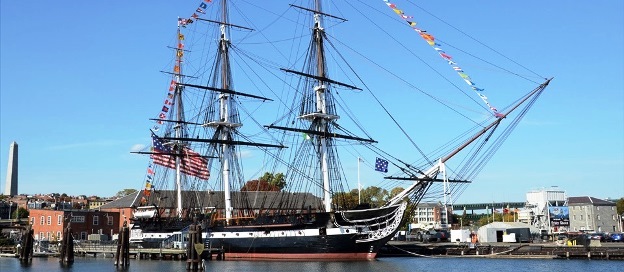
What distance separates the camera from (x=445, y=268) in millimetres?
40656

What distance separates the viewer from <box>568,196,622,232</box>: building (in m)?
95.0

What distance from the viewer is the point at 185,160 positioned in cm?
6781

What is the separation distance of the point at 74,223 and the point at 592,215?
74075 millimetres

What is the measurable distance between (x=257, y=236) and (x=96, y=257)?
62.9 ft

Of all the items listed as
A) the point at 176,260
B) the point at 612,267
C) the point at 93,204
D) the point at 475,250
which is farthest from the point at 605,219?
the point at 93,204

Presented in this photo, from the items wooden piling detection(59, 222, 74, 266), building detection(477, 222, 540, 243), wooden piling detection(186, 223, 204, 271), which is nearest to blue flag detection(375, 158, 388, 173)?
wooden piling detection(186, 223, 204, 271)

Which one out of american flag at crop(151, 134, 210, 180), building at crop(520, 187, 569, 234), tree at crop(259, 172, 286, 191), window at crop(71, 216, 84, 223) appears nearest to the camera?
american flag at crop(151, 134, 210, 180)

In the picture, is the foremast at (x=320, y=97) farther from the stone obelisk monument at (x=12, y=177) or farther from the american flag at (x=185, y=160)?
the stone obelisk monument at (x=12, y=177)

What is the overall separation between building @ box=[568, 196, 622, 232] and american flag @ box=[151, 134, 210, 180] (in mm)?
59501

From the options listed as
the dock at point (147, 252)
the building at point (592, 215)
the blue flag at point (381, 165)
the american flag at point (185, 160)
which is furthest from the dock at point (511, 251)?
the building at point (592, 215)

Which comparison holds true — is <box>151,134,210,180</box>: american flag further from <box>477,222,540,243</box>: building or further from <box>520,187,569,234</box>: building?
<box>520,187,569,234</box>: building

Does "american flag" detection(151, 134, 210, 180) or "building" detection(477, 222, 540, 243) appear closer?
"american flag" detection(151, 134, 210, 180)

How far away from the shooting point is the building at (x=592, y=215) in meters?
95.0

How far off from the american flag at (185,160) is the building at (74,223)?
1840 cm
